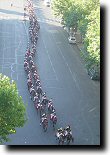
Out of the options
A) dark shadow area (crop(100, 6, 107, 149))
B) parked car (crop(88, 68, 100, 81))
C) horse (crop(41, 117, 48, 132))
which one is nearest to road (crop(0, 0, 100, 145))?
horse (crop(41, 117, 48, 132))

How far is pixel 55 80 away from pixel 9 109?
11915 mm

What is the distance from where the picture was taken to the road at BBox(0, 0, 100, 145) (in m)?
20.7

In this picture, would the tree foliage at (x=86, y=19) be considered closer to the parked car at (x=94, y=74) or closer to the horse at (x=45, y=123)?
the parked car at (x=94, y=74)

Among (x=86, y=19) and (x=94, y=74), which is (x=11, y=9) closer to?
(x=86, y=19)

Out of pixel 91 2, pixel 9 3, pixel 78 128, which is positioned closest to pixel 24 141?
pixel 78 128

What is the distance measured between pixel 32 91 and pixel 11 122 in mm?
7796

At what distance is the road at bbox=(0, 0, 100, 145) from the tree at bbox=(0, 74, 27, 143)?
10.2ft

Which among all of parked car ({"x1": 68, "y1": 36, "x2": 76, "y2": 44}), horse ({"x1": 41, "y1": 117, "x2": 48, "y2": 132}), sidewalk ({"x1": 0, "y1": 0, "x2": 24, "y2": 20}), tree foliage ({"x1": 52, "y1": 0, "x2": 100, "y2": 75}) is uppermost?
tree foliage ({"x1": 52, "y1": 0, "x2": 100, "y2": 75})

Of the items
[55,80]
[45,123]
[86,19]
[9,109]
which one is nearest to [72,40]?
[86,19]

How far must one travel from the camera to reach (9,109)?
52.3 feet

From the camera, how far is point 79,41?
3666 centimetres

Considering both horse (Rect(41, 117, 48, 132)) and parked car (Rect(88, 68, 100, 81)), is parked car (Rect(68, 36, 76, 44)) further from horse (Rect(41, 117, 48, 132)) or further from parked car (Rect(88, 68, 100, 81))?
horse (Rect(41, 117, 48, 132))

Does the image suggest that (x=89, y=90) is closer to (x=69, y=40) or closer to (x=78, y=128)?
(x=78, y=128)

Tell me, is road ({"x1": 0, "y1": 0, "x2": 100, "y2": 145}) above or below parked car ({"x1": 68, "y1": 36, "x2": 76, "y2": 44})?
below
